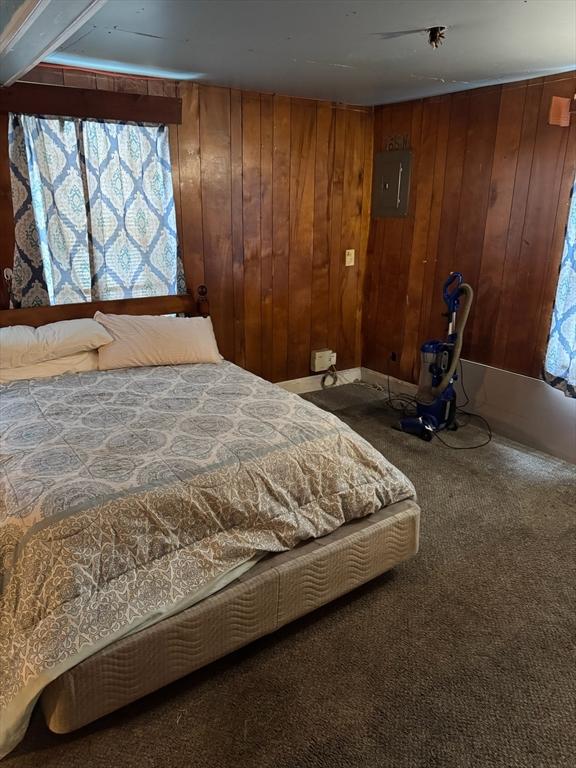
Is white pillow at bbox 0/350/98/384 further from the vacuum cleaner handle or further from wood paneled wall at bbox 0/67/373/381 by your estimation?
the vacuum cleaner handle

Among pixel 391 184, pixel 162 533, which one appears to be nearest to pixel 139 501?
pixel 162 533

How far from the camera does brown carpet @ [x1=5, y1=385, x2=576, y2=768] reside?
1.63m

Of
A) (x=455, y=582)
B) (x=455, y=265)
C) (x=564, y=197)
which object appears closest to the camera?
(x=455, y=582)

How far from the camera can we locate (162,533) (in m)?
1.81

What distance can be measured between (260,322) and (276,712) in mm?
2931

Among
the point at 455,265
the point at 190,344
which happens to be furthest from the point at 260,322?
the point at 455,265

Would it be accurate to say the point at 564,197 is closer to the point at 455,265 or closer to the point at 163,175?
the point at 455,265

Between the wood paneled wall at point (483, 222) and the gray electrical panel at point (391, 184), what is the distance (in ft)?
0.22

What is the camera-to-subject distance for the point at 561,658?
1.98 metres

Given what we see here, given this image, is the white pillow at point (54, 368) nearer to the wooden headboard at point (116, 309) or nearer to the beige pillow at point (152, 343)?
the beige pillow at point (152, 343)

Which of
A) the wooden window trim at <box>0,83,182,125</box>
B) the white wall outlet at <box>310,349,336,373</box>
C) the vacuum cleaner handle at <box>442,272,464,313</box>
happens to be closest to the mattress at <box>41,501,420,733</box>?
the vacuum cleaner handle at <box>442,272,464,313</box>

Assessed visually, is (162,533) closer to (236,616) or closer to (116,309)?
(236,616)

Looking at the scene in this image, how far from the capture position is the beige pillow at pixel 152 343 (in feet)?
10.3

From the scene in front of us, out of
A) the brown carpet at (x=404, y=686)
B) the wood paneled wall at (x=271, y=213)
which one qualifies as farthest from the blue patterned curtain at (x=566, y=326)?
the wood paneled wall at (x=271, y=213)
